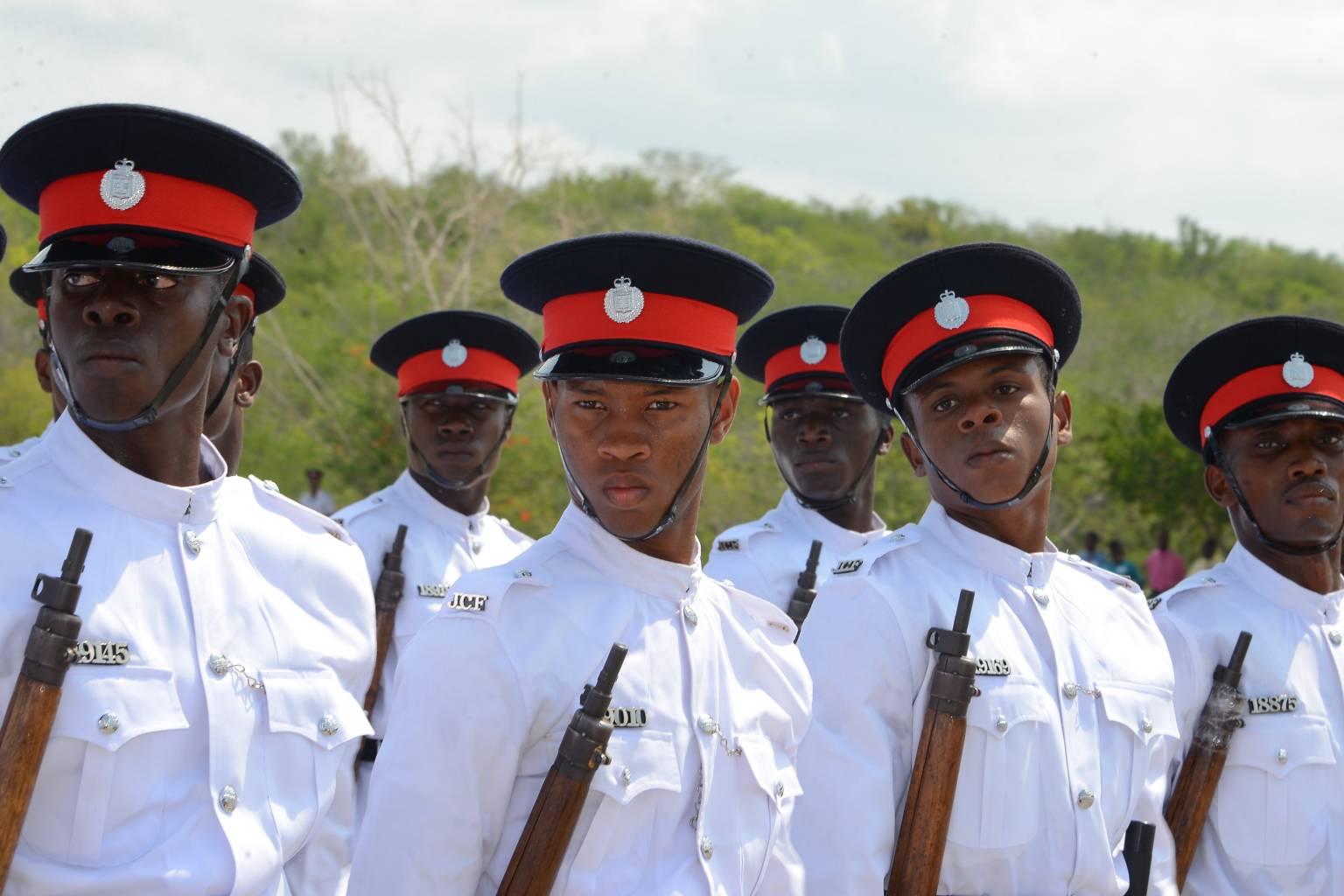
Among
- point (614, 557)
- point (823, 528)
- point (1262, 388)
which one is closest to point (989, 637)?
point (614, 557)

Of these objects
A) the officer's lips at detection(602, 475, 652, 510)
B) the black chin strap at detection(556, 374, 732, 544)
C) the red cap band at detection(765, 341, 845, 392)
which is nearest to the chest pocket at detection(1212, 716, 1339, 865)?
the black chin strap at detection(556, 374, 732, 544)

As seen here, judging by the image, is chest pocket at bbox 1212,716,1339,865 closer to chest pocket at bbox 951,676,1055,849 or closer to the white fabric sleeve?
chest pocket at bbox 951,676,1055,849

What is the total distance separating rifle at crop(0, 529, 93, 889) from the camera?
7.60ft

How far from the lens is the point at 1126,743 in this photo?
11.2ft

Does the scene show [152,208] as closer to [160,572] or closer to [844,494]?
[160,572]

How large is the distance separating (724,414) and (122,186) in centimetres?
134

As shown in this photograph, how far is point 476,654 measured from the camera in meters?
2.58

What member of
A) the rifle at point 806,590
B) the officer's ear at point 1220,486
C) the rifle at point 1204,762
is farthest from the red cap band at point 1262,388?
the rifle at point 806,590

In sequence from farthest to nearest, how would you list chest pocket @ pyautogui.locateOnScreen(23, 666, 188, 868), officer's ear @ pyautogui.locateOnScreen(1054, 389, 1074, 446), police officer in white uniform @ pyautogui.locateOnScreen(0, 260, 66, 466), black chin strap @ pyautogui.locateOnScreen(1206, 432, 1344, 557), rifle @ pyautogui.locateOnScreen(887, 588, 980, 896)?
black chin strap @ pyautogui.locateOnScreen(1206, 432, 1344, 557)
police officer in white uniform @ pyautogui.locateOnScreen(0, 260, 66, 466)
officer's ear @ pyautogui.locateOnScreen(1054, 389, 1074, 446)
rifle @ pyautogui.locateOnScreen(887, 588, 980, 896)
chest pocket @ pyautogui.locateOnScreen(23, 666, 188, 868)

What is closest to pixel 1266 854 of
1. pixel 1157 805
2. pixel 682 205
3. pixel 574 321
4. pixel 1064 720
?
pixel 1157 805

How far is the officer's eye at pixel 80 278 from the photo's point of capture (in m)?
2.72

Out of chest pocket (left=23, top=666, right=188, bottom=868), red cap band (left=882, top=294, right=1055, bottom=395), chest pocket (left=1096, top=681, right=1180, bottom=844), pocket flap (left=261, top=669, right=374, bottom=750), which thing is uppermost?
red cap band (left=882, top=294, right=1055, bottom=395)

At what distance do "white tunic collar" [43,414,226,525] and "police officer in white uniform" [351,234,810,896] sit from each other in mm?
600

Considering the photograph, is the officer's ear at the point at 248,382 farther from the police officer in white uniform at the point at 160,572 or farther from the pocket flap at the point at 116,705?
the pocket flap at the point at 116,705
